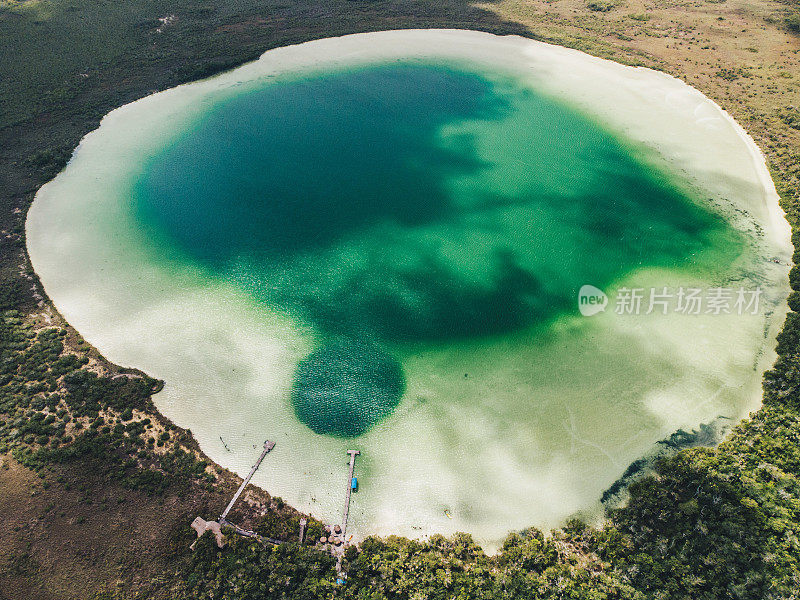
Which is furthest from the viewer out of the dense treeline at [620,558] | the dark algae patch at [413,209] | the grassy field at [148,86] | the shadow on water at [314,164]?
the shadow on water at [314,164]

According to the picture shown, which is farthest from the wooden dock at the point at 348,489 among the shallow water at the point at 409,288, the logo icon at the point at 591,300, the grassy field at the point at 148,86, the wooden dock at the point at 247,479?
the logo icon at the point at 591,300

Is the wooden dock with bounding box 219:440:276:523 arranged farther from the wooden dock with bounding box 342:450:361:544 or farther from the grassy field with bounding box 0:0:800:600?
the grassy field with bounding box 0:0:800:600

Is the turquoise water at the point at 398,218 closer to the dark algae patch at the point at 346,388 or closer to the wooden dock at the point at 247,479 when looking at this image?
the dark algae patch at the point at 346,388

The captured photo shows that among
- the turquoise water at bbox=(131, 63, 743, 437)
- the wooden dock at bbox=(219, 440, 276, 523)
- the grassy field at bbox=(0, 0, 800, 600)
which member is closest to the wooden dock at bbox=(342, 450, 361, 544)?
the wooden dock at bbox=(219, 440, 276, 523)

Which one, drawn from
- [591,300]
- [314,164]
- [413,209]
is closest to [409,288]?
[413,209]

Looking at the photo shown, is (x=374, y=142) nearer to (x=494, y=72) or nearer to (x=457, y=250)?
(x=457, y=250)

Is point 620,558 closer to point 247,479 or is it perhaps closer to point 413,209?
point 247,479

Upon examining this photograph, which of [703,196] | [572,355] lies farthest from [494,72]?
[572,355]
